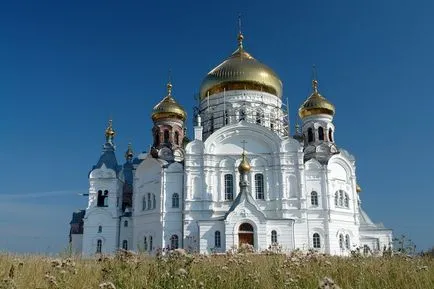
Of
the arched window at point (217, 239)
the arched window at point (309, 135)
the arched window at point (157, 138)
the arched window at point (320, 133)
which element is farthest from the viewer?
the arched window at point (157, 138)

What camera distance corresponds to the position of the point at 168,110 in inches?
1631

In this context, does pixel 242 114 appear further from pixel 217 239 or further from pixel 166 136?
pixel 217 239

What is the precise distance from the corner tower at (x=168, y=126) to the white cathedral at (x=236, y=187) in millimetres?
→ 95

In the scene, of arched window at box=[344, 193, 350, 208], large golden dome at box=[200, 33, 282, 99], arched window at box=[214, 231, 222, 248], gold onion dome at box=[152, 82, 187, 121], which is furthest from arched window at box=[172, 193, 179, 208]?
arched window at box=[344, 193, 350, 208]

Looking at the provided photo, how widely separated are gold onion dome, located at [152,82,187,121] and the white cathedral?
109 millimetres

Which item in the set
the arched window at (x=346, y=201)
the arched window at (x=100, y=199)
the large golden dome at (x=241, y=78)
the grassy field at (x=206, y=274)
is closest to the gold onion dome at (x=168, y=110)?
the large golden dome at (x=241, y=78)

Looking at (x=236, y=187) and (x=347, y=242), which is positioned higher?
(x=236, y=187)

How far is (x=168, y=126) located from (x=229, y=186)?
30.5 ft

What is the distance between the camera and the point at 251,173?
117 ft

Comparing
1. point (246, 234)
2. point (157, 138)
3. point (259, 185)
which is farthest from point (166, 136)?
point (246, 234)

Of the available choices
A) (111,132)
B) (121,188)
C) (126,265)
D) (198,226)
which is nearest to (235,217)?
(198,226)

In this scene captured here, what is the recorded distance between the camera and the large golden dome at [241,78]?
41062 mm

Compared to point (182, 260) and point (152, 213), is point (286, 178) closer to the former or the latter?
point (152, 213)

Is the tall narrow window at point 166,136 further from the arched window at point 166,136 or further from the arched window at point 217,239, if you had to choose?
the arched window at point 217,239
